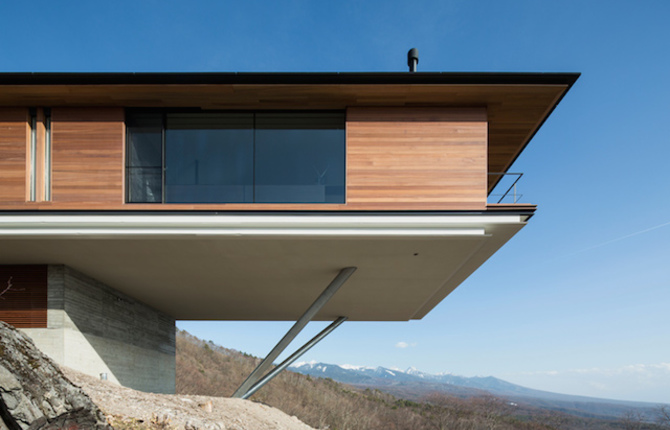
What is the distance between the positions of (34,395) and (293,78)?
566cm

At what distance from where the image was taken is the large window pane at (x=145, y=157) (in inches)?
354

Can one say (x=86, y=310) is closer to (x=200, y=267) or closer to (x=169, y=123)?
(x=200, y=267)

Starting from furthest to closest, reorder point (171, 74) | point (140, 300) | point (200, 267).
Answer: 1. point (140, 300)
2. point (200, 267)
3. point (171, 74)

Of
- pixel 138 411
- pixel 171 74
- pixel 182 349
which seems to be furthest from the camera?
pixel 182 349

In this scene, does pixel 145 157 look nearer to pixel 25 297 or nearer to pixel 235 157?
pixel 235 157

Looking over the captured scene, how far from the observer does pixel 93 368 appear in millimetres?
10609

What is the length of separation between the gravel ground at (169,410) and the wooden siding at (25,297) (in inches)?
69.6

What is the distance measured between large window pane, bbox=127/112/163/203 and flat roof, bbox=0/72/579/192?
0.30 meters

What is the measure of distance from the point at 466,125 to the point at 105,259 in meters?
6.76

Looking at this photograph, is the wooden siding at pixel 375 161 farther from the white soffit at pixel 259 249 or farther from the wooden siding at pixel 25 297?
the wooden siding at pixel 25 297

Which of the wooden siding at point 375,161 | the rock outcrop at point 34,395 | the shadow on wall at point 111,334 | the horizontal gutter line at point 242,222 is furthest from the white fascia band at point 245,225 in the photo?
the rock outcrop at point 34,395

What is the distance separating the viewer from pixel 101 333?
11.1m

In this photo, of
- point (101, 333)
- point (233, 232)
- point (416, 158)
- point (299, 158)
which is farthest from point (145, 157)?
point (416, 158)

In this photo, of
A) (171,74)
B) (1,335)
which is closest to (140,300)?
(171,74)
